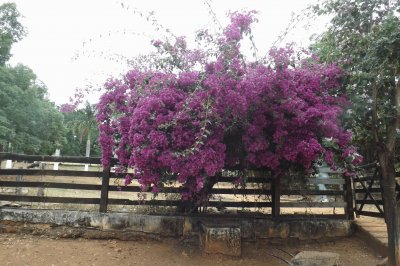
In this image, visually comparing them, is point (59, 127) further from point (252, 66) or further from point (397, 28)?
point (397, 28)

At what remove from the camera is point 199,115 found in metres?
5.70

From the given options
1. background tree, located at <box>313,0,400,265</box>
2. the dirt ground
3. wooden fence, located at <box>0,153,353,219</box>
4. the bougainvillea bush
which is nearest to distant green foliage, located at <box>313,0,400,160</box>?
background tree, located at <box>313,0,400,265</box>

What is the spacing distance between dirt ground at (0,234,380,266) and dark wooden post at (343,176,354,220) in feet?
2.88

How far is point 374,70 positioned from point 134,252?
535 centimetres

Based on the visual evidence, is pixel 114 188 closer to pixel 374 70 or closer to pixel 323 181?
pixel 323 181

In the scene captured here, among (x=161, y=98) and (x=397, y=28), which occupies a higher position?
(x=397, y=28)

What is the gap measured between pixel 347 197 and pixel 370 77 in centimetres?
370

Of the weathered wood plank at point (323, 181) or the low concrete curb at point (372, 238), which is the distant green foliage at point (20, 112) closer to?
the weathered wood plank at point (323, 181)

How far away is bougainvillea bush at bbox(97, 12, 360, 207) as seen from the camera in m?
5.75

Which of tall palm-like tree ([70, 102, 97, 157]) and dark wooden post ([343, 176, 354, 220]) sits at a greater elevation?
tall palm-like tree ([70, 102, 97, 157])

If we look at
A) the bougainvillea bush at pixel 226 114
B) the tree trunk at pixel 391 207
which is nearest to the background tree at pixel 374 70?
the tree trunk at pixel 391 207

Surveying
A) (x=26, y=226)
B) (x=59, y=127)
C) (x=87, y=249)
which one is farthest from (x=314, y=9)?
(x=59, y=127)

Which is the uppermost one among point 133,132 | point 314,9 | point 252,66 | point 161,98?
point 314,9

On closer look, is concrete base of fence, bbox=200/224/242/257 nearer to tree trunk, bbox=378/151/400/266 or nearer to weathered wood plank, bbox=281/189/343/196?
weathered wood plank, bbox=281/189/343/196
